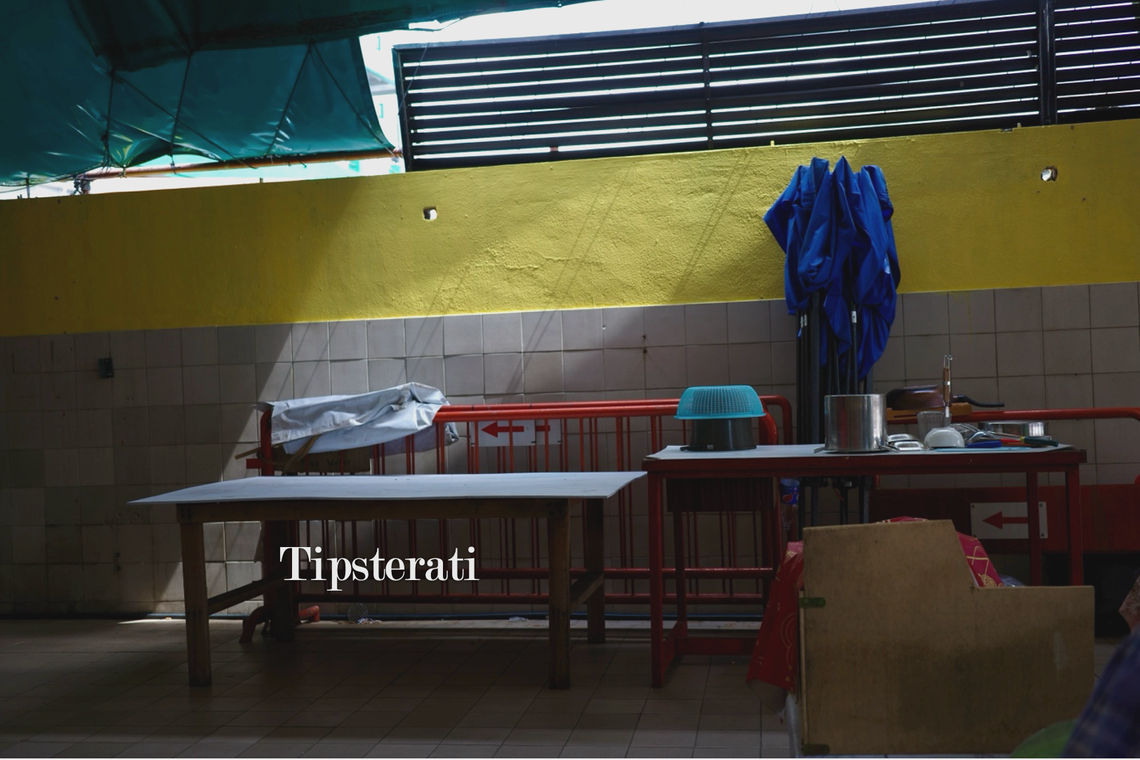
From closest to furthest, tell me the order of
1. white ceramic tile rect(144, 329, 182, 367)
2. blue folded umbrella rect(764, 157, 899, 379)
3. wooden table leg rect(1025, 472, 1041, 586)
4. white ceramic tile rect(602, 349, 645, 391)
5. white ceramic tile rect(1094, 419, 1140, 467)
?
1. wooden table leg rect(1025, 472, 1041, 586)
2. blue folded umbrella rect(764, 157, 899, 379)
3. white ceramic tile rect(1094, 419, 1140, 467)
4. white ceramic tile rect(602, 349, 645, 391)
5. white ceramic tile rect(144, 329, 182, 367)

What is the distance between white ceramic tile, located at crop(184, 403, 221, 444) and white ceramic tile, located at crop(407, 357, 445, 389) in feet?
3.88

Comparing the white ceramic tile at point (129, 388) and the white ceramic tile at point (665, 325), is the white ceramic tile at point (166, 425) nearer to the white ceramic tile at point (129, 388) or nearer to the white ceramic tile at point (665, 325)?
the white ceramic tile at point (129, 388)

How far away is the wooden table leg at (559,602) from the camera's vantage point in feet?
12.4

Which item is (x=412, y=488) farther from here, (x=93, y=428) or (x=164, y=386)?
(x=93, y=428)

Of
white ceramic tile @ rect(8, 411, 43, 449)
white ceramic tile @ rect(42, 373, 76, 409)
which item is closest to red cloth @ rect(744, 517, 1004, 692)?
white ceramic tile @ rect(42, 373, 76, 409)

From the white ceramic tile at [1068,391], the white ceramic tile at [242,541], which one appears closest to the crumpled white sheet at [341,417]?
the white ceramic tile at [242,541]

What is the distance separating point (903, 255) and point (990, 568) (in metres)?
2.60

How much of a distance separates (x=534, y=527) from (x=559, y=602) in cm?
123

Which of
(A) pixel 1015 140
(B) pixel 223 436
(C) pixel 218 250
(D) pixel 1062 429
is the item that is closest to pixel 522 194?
(C) pixel 218 250

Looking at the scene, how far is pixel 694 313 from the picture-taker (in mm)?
5043

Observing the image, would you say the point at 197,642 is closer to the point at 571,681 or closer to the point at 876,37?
the point at 571,681

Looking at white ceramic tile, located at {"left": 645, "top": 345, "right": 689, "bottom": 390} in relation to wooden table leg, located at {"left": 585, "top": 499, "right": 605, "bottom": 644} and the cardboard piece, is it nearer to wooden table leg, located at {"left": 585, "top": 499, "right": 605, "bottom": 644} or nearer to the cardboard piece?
wooden table leg, located at {"left": 585, "top": 499, "right": 605, "bottom": 644}

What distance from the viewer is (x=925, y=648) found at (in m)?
2.21

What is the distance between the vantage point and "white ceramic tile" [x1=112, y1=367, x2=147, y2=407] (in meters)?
5.54
